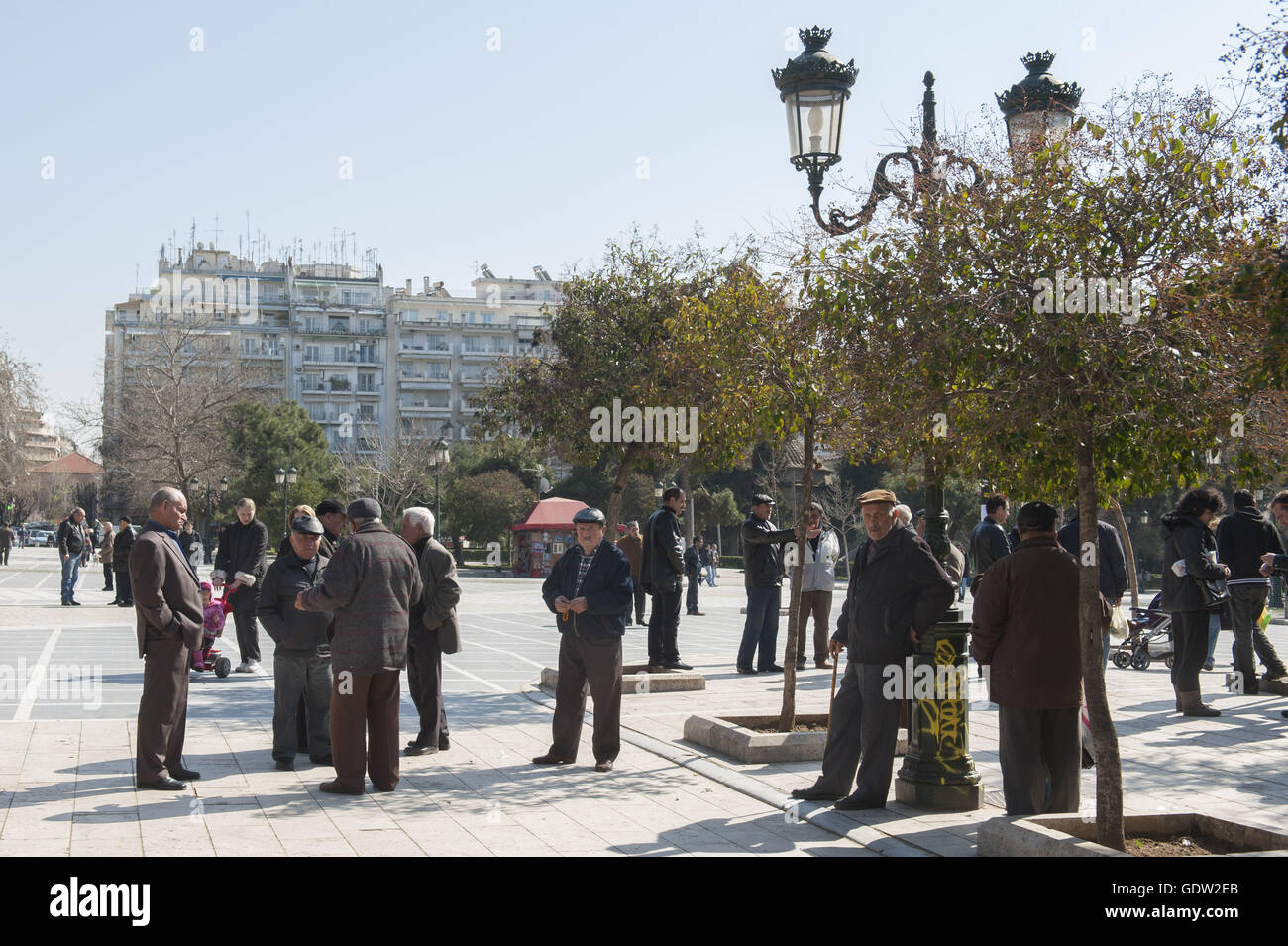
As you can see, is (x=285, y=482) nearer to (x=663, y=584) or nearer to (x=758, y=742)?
(x=663, y=584)

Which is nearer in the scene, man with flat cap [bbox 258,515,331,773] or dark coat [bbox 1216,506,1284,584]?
Answer: man with flat cap [bbox 258,515,331,773]

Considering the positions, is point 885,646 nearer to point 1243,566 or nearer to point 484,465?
point 1243,566

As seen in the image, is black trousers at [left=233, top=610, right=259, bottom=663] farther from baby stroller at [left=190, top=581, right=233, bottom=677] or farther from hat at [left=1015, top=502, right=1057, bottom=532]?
hat at [left=1015, top=502, right=1057, bottom=532]

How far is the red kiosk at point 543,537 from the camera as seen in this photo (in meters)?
44.4

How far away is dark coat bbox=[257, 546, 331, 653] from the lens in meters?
8.30

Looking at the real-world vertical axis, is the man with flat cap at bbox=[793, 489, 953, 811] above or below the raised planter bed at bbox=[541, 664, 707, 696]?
above

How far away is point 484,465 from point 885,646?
56.1 meters

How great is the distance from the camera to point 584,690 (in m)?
8.63

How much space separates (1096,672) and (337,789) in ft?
14.1

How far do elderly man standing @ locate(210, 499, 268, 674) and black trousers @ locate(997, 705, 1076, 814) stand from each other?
901 cm

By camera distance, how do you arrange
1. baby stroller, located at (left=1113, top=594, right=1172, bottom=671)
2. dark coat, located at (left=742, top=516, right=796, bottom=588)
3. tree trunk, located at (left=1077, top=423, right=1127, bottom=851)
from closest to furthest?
tree trunk, located at (left=1077, top=423, right=1127, bottom=851)
dark coat, located at (left=742, top=516, right=796, bottom=588)
baby stroller, located at (left=1113, top=594, right=1172, bottom=671)

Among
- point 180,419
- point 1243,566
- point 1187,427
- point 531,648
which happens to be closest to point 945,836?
point 1187,427

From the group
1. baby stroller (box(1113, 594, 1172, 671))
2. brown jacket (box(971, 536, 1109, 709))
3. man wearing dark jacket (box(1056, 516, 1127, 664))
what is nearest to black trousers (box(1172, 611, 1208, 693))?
man wearing dark jacket (box(1056, 516, 1127, 664))

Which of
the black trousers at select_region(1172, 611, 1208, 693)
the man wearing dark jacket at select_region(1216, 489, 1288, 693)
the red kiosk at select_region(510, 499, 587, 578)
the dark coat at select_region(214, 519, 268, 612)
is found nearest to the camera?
the black trousers at select_region(1172, 611, 1208, 693)
